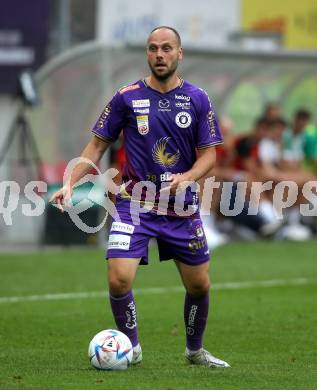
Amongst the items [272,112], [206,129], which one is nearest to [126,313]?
[206,129]

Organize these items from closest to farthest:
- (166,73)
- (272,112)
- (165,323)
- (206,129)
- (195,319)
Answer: (166,73), (206,129), (195,319), (165,323), (272,112)

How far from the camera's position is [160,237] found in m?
8.55

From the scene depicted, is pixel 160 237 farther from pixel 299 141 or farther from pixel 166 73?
pixel 299 141

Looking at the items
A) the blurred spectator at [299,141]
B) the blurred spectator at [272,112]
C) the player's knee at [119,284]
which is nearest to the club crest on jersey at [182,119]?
the player's knee at [119,284]

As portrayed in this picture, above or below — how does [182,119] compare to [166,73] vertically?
below

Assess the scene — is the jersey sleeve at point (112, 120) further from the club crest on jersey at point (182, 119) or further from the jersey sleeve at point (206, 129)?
the jersey sleeve at point (206, 129)

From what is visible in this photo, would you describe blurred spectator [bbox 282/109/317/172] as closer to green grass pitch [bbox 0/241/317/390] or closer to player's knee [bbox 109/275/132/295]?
green grass pitch [bbox 0/241/317/390]

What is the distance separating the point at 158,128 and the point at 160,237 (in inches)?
30.7

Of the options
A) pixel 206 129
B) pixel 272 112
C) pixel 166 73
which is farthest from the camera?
pixel 272 112

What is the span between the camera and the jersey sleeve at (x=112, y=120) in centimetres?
858

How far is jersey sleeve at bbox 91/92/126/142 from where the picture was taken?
858cm

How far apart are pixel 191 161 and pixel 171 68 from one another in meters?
0.70

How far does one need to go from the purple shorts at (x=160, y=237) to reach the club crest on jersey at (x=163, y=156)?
1.24 ft

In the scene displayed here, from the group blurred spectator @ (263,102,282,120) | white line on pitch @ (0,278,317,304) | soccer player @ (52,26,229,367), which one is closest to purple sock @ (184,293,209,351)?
soccer player @ (52,26,229,367)
